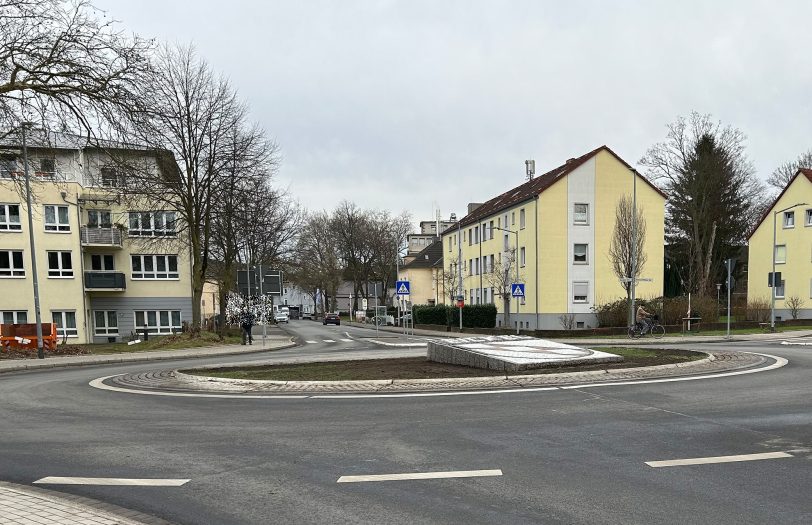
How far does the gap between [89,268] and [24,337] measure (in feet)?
52.0

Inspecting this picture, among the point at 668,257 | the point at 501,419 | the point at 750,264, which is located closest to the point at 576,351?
the point at 501,419

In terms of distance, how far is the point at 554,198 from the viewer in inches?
1727

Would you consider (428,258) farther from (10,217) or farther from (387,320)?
(10,217)

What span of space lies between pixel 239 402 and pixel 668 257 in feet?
194

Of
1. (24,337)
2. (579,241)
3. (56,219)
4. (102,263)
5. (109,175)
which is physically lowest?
(24,337)

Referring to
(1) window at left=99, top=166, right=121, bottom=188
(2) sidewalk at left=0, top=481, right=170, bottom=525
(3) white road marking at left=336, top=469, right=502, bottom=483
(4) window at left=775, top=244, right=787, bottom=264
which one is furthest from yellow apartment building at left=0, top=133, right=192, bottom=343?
(4) window at left=775, top=244, right=787, bottom=264

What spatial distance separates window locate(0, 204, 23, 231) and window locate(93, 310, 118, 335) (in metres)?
7.89

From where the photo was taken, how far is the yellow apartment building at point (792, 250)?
4462 centimetres

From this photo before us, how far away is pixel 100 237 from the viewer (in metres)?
40.6

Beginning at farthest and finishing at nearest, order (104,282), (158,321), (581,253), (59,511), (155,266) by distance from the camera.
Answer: (581,253)
(155,266)
(158,321)
(104,282)
(59,511)

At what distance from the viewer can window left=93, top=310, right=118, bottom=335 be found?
41.9 meters

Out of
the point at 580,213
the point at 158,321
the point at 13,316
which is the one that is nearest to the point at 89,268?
the point at 13,316

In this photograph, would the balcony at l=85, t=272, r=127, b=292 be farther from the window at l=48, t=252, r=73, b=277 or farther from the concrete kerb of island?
the concrete kerb of island

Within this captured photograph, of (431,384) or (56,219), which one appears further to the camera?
(56,219)
